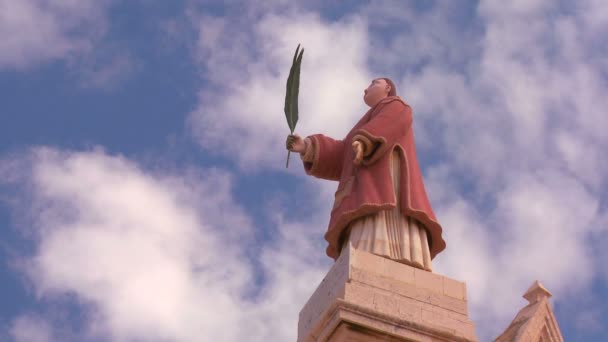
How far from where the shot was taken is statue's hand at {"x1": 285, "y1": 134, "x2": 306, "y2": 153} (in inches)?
440

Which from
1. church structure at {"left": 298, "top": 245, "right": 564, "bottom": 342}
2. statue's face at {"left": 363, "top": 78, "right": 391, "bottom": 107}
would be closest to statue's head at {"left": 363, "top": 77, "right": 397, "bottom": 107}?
statue's face at {"left": 363, "top": 78, "right": 391, "bottom": 107}

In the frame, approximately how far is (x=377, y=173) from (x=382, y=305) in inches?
83.0

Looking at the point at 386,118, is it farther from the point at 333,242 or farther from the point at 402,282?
the point at 402,282

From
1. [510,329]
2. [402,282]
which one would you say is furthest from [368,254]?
[510,329]

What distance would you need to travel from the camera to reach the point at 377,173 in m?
10.3

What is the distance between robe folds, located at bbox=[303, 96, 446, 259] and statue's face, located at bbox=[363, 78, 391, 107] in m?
0.43

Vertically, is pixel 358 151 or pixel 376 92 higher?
pixel 376 92

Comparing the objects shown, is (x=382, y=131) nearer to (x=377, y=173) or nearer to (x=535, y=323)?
(x=377, y=173)

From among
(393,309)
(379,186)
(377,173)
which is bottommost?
(393,309)

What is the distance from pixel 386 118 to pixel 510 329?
9.62ft

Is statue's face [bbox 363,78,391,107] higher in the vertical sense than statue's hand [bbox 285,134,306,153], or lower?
higher

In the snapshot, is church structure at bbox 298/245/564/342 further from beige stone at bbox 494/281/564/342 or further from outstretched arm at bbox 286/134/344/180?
outstretched arm at bbox 286/134/344/180

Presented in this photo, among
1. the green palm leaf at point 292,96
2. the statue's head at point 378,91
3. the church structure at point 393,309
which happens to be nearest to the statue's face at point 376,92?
the statue's head at point 378,91

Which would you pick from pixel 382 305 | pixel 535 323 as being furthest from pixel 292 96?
pixel 535 323
